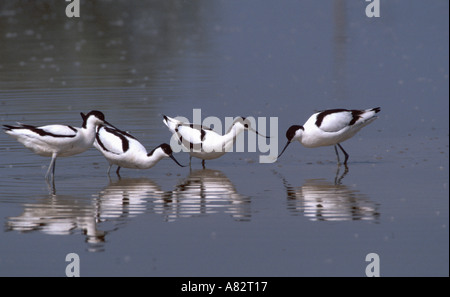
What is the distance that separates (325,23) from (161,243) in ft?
68.8

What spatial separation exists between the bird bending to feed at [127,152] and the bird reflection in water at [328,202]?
1.83 metres

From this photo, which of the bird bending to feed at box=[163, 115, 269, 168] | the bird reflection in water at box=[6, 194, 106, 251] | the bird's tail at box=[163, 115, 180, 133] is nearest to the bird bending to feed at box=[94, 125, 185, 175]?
the bird bending to feed at box=[163, 115, 269, 168]

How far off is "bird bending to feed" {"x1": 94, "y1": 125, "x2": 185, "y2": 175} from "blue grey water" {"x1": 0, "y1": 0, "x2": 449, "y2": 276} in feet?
0.75

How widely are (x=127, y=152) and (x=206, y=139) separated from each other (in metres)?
1.26

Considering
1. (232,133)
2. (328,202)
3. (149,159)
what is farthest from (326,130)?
(149,159)

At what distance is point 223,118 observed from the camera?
16.8 metres

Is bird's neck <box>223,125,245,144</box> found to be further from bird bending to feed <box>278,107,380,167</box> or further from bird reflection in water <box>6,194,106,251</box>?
bird reflection in water <box>6,194,106,251</box>

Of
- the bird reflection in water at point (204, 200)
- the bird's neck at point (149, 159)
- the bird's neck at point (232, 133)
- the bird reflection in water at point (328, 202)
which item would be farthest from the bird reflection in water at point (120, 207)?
the bird's neck at point (232, 133)

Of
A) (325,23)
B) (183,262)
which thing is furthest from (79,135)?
(325,23)

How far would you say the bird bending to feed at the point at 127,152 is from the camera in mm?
13062

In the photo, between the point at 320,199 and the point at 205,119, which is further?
the point at 205,119

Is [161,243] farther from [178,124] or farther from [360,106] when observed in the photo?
[360,106]

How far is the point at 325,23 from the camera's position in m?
29.9

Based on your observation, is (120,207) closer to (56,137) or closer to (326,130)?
(56,137)
